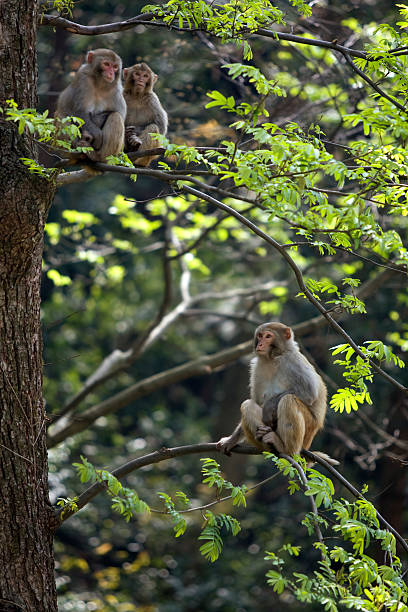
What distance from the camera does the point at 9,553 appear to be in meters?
4.17

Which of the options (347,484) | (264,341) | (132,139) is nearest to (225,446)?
(264,341)

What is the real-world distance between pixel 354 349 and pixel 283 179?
971 millimetres

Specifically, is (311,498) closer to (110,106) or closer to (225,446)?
(225,446)

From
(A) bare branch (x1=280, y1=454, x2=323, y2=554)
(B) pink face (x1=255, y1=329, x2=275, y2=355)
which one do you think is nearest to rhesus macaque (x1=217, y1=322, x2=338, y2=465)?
(B) pink face (x1=255, y1=329, x2=275, y2=355)

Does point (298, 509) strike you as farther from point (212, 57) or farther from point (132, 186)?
point (212, 57)

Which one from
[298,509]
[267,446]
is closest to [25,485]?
[267,446]

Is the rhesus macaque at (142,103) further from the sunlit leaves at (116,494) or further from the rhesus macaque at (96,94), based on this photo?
the sunlit leaves at (116,494)

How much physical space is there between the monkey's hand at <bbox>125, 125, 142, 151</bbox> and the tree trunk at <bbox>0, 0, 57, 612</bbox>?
1462 millimetres

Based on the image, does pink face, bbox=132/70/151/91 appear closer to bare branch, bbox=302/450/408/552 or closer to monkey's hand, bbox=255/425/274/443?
monkey's hand, bbox=255/425/274/443

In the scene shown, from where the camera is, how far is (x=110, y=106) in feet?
17.7

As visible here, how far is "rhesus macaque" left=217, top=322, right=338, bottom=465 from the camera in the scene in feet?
17.8

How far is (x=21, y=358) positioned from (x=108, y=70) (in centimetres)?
228

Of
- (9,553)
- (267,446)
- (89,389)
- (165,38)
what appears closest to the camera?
(9,553)

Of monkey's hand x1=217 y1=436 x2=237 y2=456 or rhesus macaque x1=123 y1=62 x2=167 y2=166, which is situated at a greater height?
rhesus macaque x1=123 y1=62 x2=167 y2=166
